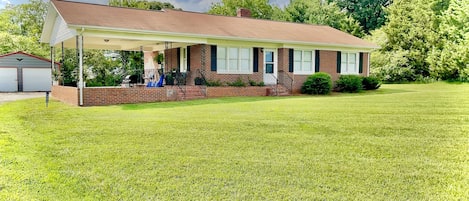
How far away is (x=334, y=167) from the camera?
5.42 m

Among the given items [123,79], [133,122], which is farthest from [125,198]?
[123,79]

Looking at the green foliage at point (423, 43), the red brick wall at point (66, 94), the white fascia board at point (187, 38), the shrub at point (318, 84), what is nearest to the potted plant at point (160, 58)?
the white fascia board at point (187, 38)

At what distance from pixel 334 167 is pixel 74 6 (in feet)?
52.9

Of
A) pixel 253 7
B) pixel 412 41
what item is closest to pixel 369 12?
pixel 253 7

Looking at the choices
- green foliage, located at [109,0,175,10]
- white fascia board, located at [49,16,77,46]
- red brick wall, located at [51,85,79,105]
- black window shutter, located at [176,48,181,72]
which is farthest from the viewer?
green foliage, located at [109,0,175,10]

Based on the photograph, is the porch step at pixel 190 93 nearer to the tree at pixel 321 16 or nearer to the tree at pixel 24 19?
the tree at pixel 321 16

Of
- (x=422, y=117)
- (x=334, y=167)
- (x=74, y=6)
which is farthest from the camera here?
(x=74, y=6)

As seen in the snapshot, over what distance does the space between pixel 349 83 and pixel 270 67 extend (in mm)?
4662

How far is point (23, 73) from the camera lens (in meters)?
27.9

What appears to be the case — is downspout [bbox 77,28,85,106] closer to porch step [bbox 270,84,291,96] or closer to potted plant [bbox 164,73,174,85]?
potted plant [bbox 164,73,174,85]

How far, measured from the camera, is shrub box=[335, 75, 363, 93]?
2200 centimetres

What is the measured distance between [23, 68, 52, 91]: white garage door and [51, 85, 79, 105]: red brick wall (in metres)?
9.77

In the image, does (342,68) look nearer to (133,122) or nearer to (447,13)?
(447,13)

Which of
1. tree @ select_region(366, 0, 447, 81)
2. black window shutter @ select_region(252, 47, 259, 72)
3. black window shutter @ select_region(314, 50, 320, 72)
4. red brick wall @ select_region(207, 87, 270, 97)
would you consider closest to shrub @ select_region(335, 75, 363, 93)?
black window shutter @ select_region(314, 50, 320, 72)
